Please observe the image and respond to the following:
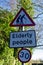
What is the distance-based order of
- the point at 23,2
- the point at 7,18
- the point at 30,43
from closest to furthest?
1. the point at 30,43
2. the point at 7,18
3. the point at 23,2

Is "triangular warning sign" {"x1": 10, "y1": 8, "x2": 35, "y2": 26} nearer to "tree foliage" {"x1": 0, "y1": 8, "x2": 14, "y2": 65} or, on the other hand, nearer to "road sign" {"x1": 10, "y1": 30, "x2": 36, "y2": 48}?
"road sign" {"x1": 10, "y1": 30, "x2": 36, "y2": 48}

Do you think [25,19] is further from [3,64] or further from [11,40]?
[3,64]

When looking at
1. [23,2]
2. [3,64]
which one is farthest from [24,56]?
[23,2]

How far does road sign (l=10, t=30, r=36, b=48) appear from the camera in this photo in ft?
25.9

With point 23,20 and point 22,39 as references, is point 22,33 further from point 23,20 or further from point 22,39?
point 23,20

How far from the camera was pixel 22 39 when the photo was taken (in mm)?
7984

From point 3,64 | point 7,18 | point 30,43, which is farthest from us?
point 7,18

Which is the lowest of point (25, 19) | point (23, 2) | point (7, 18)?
point (25, 19)

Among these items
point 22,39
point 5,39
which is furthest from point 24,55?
point 5,39

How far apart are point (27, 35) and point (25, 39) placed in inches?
4.9

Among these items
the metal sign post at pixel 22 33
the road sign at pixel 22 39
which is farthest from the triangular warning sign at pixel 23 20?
the road sign at pixel 22 39

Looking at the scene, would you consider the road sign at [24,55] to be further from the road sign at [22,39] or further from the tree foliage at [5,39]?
the tree foliage at [5,39]

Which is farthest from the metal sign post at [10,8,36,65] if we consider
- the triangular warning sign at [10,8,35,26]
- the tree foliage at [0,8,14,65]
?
the tree foliage at [0,8,14,65]

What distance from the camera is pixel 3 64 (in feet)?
46.6
